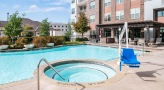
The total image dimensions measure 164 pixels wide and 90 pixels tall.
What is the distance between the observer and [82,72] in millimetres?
10656

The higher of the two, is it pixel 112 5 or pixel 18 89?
pixel 112 5

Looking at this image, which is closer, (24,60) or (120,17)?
(24,60)


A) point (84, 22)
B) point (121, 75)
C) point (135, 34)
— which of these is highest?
point (84, 22)

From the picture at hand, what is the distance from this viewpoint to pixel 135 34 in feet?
97.2

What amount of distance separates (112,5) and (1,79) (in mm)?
28852

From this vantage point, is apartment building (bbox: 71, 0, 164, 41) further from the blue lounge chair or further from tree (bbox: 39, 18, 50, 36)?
the blue lounge chair

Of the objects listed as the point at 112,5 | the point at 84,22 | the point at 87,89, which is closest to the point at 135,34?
the point at 112,5

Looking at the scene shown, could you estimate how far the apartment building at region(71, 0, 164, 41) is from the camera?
81.9 feet

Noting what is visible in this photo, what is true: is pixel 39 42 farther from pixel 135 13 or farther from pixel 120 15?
pixel 135 13

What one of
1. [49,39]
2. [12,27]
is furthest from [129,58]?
[12,27]

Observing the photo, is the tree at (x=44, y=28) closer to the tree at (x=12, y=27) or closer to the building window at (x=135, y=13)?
the tree at (x=12, y=27)

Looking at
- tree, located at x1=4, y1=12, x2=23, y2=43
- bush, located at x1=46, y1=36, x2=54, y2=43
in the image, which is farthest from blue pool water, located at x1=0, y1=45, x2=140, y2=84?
tree, located at x1=4, y1=12, x2=23, y2=43

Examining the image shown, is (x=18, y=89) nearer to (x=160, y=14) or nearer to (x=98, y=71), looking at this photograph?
(x=98, y=71)

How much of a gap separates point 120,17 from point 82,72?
2391 cm
